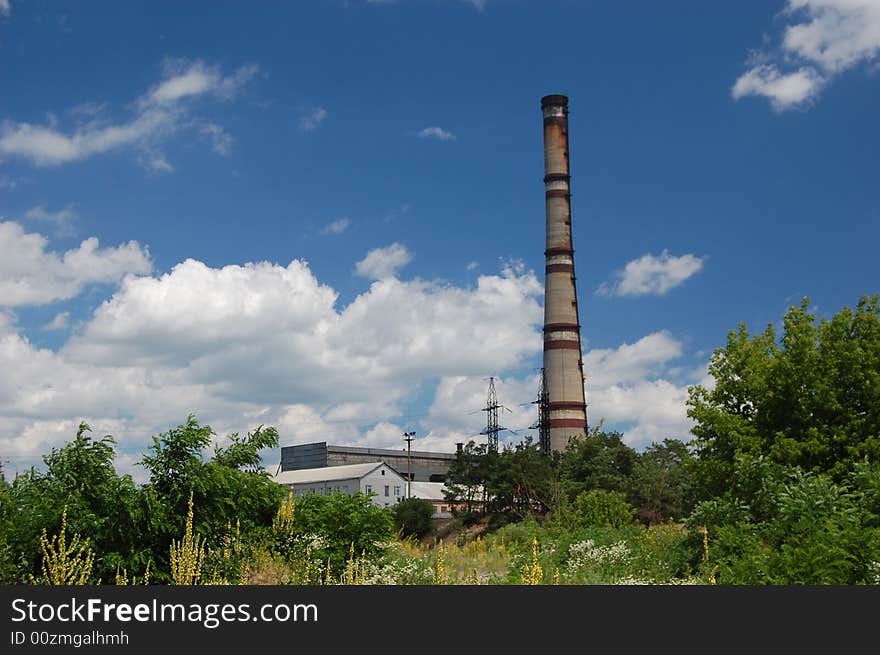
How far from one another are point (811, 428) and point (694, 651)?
53.9 feet

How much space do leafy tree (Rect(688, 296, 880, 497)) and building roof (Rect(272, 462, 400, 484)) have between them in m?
59.2

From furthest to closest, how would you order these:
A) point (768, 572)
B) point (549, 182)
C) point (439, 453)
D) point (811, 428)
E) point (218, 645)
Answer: point (439, 453)
point (549, 182)
point (811, 428)
point (768, 572)
point (218, 645)

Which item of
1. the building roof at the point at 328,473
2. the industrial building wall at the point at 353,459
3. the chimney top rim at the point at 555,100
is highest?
the chimney top rim at the point at 555,100

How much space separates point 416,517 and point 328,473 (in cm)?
3309

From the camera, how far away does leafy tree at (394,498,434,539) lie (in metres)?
55.1

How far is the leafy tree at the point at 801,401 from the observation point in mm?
22531

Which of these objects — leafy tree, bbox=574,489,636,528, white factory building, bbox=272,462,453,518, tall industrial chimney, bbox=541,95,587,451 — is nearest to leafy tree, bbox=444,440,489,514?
tall industrial chimney, bbox=541,95,587,451

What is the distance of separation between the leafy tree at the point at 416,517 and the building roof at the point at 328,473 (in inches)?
938

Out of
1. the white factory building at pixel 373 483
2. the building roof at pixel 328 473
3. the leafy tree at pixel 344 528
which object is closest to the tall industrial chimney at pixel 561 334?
the white factory building at pixel 373 483

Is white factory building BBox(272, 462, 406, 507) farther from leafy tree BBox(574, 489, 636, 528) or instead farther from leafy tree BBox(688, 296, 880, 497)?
leafy tree BBox(688, 296, 880, 497)

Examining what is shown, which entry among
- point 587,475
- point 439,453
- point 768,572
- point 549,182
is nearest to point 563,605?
point 768,572

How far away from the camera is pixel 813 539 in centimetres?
1204

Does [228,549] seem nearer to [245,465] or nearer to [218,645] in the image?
[245,465]

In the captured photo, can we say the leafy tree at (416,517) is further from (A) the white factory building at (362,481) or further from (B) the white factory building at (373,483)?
(A) the white factory building at (362,481)
